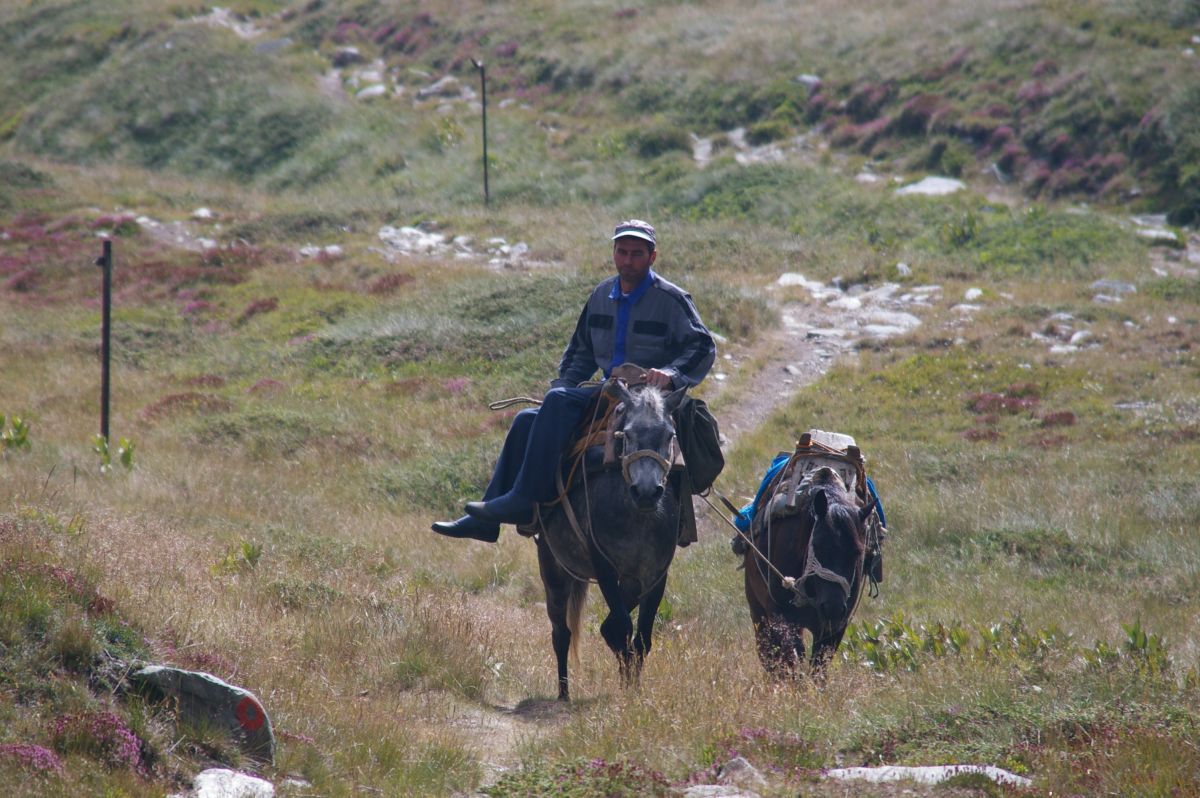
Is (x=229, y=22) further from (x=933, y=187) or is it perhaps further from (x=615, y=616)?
(x=615, y=616)

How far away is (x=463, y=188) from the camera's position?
33.1m

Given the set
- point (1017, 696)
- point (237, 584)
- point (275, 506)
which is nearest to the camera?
point (1017, 696)

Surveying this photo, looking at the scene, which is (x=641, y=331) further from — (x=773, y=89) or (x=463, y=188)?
(x=773, y=89)

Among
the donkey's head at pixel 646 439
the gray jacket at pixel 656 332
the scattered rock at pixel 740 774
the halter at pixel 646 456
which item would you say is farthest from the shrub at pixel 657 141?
the scattered rock at pixel 740 774

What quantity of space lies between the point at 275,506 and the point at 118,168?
30.6 metres

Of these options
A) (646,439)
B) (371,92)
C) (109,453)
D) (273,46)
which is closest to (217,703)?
(646,439)

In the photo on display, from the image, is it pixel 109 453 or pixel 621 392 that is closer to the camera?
pixel 621 392

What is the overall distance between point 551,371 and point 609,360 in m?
9.82

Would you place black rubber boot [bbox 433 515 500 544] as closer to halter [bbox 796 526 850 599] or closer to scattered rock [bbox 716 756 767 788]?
halter [bbox 796 526 850 599]

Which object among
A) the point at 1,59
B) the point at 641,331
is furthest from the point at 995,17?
the point at 1,59

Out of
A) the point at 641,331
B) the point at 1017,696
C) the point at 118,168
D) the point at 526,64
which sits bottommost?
the point at 118,168

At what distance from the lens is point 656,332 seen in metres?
7.66

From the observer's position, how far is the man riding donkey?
7465 mm

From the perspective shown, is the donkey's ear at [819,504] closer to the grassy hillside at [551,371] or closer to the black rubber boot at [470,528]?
the grassy hillside at [551,371]
